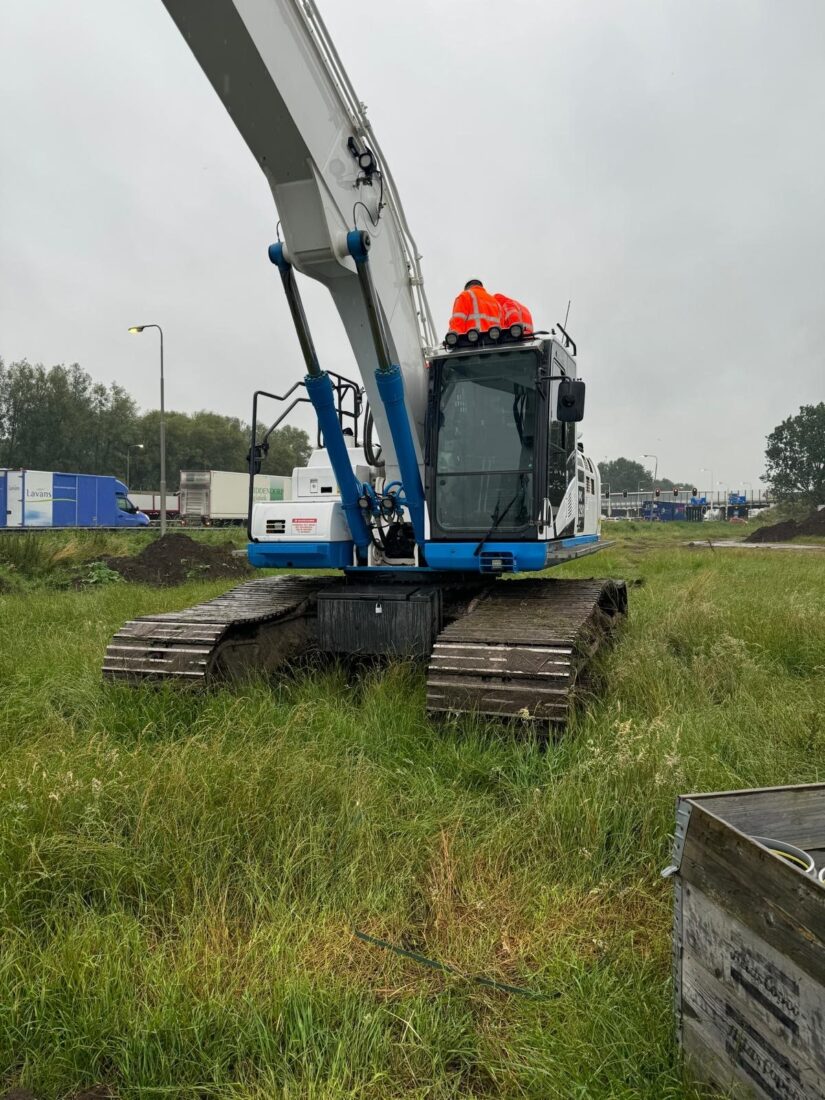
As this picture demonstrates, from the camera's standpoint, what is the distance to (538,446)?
18.0ft

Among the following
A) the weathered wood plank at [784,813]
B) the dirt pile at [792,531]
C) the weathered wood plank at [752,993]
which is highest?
the dirt pile at [792,531]

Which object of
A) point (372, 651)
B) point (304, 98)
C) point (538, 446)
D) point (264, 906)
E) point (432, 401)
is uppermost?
point (304, 98)

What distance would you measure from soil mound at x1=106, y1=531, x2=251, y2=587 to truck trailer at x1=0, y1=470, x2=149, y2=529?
18.7 meters

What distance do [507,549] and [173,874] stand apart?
10.5 feet

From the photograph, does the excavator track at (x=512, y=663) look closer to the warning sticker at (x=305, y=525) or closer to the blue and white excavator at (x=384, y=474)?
the blue and white excavator at (x=384, y=474)

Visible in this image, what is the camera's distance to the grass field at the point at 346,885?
6.75 ft

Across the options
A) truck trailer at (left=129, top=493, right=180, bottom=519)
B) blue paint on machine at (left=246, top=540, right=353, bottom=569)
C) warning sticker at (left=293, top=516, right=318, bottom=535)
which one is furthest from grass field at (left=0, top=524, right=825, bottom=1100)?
truck trailer at (left=129, top=493, right=180, bottom=519)

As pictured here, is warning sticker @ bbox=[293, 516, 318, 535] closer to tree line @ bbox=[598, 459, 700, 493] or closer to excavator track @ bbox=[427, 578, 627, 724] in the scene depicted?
excavator track @ bbox=[427, 578, 627, 724]

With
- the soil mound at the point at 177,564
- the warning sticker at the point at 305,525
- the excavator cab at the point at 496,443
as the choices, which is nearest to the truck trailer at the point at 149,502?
the soil mound at the point at 177,564

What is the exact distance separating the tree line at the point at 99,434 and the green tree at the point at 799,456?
→ 4084cm

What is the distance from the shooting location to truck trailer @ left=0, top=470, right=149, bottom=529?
1251 inches

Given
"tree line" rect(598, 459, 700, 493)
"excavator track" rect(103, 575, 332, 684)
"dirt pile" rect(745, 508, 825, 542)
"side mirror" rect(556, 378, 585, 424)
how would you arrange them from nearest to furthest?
"excavator track" rect(103, 575, 332, 684) → "side mirror" rect(556, 378, 585, 424) → "dirt pile" rect(745, 508, 825, 542) → "tree line" rect(598, 459, 700, 493)

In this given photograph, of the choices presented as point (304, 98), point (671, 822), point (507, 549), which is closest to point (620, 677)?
point (507, 549)

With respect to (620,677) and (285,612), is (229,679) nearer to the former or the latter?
(285,612)
